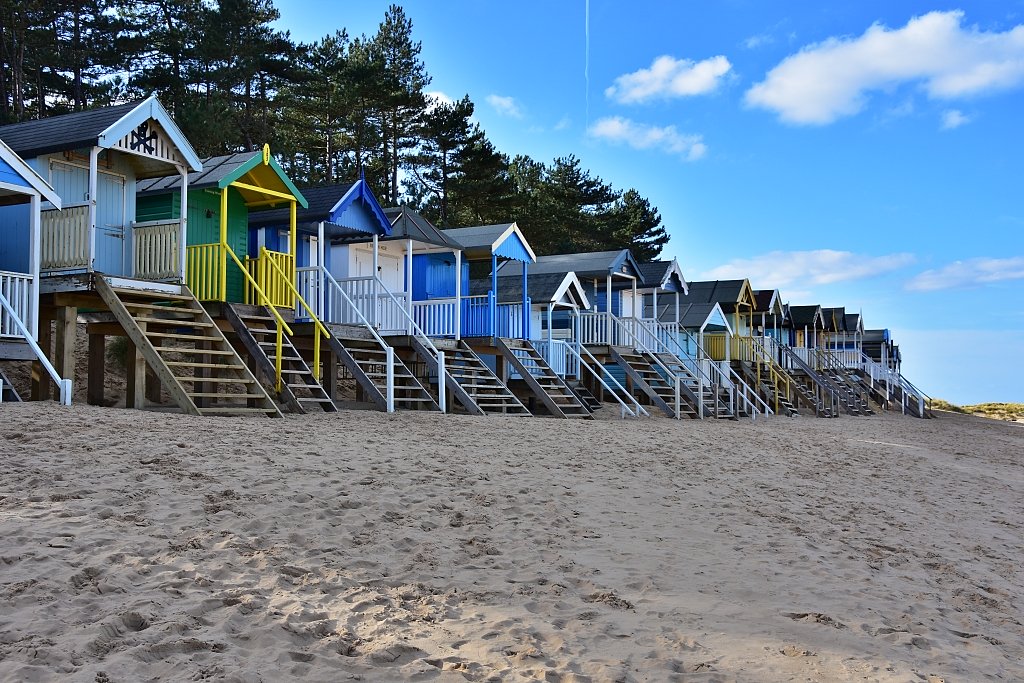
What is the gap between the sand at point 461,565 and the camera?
5.74m

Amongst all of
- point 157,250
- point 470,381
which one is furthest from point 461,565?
point 470,381

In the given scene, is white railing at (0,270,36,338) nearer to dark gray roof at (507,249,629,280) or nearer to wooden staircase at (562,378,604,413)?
wooden staircase at (562,378,604,413)

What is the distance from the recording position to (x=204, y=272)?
1825 centimetres

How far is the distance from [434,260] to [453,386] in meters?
8.77

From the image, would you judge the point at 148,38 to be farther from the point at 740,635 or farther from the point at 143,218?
the point at 740,635

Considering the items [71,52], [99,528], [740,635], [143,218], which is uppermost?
[71,52]

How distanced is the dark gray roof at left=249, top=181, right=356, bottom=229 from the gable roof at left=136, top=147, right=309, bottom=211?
47cm

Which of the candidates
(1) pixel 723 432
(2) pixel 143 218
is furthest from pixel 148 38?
(1) pixel 723 432

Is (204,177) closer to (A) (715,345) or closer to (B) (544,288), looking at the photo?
(B) (544,288)

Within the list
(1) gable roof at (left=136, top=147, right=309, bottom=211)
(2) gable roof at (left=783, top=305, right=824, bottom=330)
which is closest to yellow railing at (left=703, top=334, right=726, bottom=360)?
(2) gable roof at (left=783, top=305, right=824, bottom=330)

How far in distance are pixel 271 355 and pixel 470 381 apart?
511 cm

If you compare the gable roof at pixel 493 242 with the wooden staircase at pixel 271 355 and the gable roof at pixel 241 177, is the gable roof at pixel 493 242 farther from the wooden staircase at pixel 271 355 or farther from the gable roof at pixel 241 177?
the wooden staircase at pixel 271 355

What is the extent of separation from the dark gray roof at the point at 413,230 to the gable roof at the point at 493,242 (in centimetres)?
86

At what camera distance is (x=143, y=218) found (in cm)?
1952
